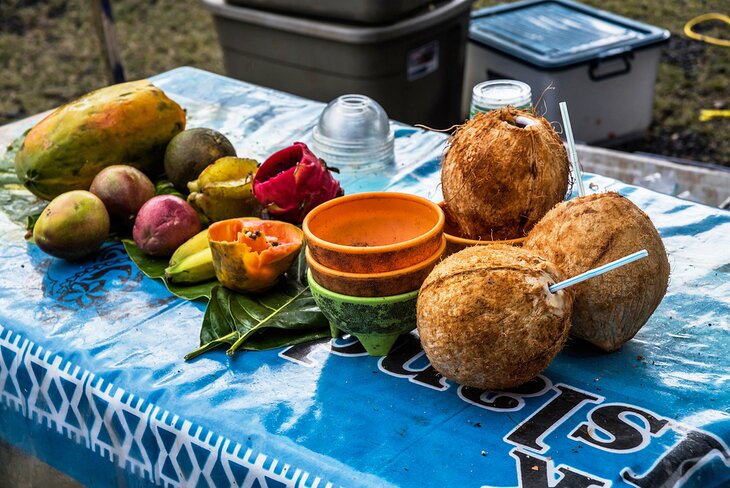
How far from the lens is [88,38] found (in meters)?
5.58

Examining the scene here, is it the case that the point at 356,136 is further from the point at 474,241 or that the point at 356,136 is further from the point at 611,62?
the point at 611,62

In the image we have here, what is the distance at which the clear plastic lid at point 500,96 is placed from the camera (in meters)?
1.88

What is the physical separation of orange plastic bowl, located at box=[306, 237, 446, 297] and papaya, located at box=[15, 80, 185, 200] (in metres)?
0.77

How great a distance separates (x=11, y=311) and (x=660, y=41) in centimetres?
291

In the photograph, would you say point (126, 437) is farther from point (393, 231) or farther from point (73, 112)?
point (73, 112)

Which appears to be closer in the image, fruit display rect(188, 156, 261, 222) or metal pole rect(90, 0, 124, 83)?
fruit display rect(188, 156, 261, 222)

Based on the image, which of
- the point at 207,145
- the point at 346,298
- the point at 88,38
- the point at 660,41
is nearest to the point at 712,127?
the point at 660,41

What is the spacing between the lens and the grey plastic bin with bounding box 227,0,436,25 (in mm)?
3152

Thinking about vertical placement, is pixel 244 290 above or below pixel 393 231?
below

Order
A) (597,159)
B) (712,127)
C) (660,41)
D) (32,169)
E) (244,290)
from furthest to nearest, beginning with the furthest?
1. (712,127)
2. (660,41)
3. (597,159)
4. (32,169)
5. (244,290)

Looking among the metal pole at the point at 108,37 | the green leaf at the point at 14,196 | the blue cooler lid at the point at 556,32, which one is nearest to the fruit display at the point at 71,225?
the green leaf at the point at 14,196

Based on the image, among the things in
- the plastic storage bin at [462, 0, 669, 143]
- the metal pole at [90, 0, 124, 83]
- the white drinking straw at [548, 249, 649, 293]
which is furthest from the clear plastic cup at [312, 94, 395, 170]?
the metal pole at [90, 0, 124, 83]

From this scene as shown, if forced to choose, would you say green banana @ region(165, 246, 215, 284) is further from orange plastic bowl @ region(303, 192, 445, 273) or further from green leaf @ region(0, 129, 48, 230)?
green leaf @ region(0, 129, 48, 230)

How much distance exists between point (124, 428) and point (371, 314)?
461mm
